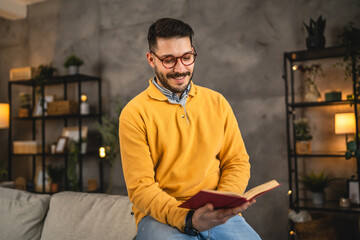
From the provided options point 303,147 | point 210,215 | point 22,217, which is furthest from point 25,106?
point 210,215

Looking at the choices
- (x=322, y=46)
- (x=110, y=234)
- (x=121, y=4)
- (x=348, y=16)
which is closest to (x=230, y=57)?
(x=322, y=46)

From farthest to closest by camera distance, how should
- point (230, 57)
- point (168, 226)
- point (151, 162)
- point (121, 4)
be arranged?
point (121, 4) → point (230, 57) → point (151, 162) → point (168, 226)

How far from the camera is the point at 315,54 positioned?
126 inches

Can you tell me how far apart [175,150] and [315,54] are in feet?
7.56

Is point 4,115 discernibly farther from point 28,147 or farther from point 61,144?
point 61,144

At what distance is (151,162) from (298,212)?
2187 millimetres

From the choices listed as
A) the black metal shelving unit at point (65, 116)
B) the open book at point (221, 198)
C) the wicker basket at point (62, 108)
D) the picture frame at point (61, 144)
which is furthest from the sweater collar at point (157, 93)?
the picture frame at point (61, 144)

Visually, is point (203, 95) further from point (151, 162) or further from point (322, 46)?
→ point (322, 46)

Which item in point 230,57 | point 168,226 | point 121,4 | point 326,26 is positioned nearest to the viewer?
point 168,226

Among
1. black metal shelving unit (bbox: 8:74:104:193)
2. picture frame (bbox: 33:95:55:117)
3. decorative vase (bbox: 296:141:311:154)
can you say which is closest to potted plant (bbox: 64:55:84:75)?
black metal shelving unit (bbox: 8:74:104:193)

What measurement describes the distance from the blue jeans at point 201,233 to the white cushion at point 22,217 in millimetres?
1089


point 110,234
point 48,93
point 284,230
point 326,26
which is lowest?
point 284,230

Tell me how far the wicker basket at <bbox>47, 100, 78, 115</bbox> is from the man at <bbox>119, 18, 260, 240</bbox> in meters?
2.89

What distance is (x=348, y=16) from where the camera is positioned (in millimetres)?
3207
